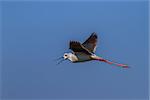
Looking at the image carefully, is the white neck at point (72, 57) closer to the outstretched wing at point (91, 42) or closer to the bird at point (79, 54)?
the bird at point (79, 54)

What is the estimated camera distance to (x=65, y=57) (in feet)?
35.8

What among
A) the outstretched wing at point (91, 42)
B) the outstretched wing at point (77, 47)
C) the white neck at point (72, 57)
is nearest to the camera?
the outstretched wing at point (77, 47)

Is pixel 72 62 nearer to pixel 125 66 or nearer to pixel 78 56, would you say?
pixel 78 56

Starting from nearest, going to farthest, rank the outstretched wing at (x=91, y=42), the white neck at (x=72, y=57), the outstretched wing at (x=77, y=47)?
the outstretched wing at (x=77, y=47) < the white neck at (x=72, y=57) < the outstretched wing at (x=91, y=42)

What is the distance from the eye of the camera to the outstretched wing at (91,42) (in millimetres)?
11805

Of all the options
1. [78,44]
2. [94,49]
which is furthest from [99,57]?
[78,44]

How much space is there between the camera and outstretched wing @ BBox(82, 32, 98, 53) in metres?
11.8

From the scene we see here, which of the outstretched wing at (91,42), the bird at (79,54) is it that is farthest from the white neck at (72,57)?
the outstretched wing at (91,42)

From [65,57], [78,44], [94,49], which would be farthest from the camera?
[94,49]

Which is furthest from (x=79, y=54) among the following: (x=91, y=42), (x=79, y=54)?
(x=91, y=42)

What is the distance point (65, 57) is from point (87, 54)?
2.23 feet

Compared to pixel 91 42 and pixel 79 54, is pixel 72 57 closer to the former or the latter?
pixel 79 54

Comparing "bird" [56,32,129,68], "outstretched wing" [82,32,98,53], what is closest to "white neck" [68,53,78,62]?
"bird" [56,32,129,68]

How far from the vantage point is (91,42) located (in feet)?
39.3
